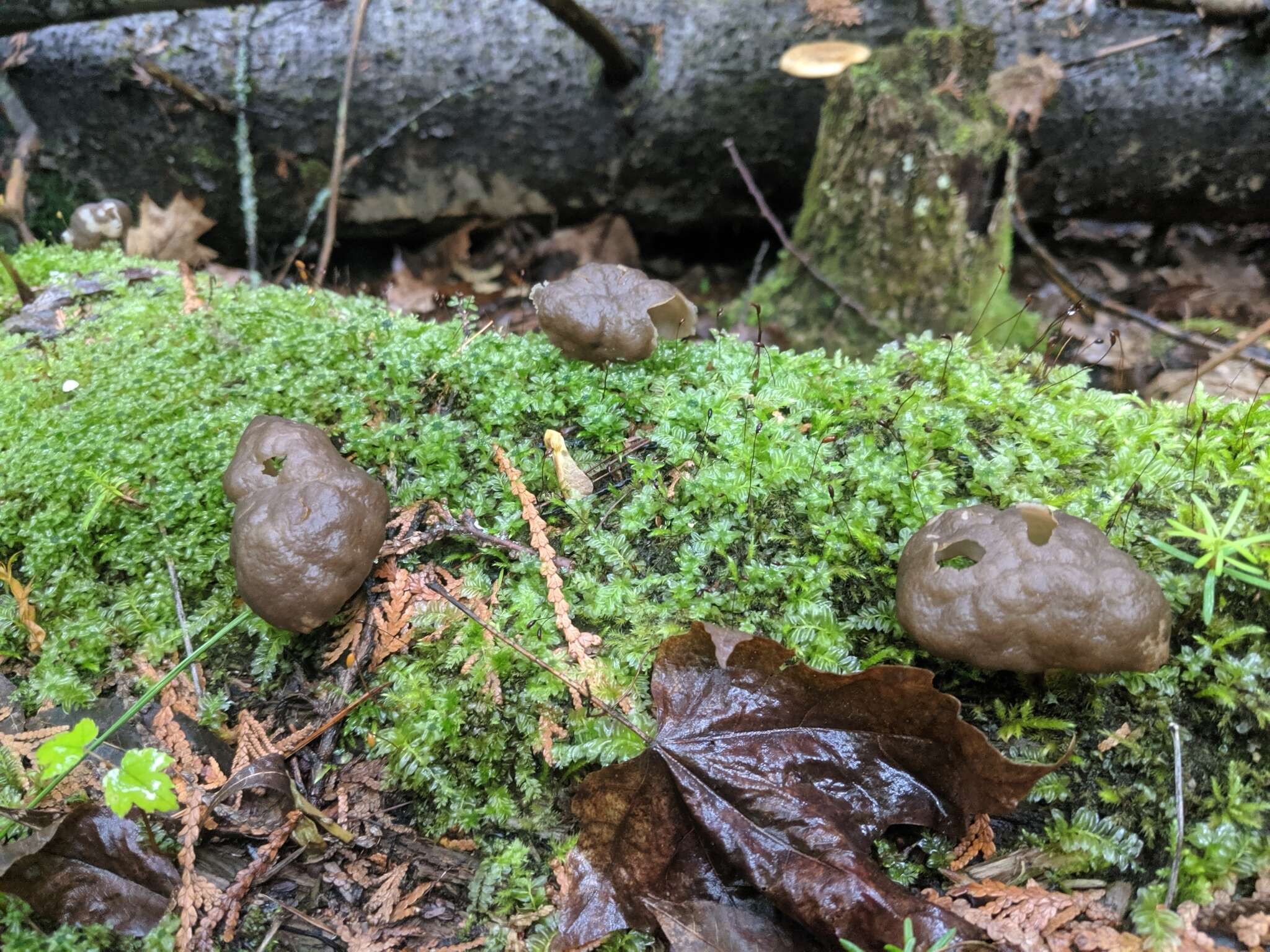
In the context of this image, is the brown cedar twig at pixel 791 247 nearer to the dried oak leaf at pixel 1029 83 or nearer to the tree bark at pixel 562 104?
the tree bark at pixel 562 104

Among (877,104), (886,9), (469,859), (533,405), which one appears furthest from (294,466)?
(886,9)

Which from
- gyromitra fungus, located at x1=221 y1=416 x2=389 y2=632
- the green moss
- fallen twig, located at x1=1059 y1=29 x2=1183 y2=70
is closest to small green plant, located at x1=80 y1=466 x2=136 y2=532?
the green moss

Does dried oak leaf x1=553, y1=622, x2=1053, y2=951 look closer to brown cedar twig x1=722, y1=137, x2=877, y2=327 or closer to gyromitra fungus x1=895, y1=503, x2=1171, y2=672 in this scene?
gyromitra fungus x1=895, y1=503, x2=1171, y2=672

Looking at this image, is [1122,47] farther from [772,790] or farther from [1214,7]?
[772,790]

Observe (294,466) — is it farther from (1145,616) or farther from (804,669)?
(1145,616)

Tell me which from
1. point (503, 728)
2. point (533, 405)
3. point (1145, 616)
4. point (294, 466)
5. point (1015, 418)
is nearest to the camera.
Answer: point (1145, 616)
